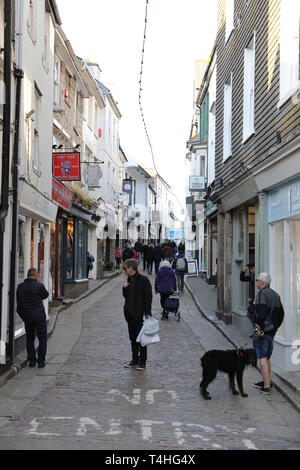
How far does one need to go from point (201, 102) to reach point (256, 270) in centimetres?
2105

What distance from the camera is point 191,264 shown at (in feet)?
105

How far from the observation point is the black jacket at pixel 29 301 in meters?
10.1

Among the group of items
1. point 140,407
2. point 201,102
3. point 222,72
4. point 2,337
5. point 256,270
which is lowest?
point 140,407

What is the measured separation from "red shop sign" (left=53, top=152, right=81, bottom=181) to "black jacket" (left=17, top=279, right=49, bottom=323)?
8197 millimetres

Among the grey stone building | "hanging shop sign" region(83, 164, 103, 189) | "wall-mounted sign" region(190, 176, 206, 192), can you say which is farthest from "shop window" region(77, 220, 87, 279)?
"wall-mounted sign" region(190, 176, 206, 192)

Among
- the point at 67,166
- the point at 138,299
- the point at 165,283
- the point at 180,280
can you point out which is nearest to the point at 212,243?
the point at 180,280

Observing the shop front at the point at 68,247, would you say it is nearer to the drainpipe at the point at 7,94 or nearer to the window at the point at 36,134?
the window at the point at 36,134

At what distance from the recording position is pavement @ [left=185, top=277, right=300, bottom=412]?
8.61 meters

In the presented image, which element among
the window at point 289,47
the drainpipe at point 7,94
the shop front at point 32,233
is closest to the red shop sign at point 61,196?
the shop front at point 32,233

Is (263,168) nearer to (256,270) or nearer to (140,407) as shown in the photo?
(256,270)

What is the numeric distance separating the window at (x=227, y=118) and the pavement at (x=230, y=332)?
4650mm

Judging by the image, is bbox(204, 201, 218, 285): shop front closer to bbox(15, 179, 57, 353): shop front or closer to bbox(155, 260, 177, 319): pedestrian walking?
bbox(155, 260, 177, 319): pedestrian walking
